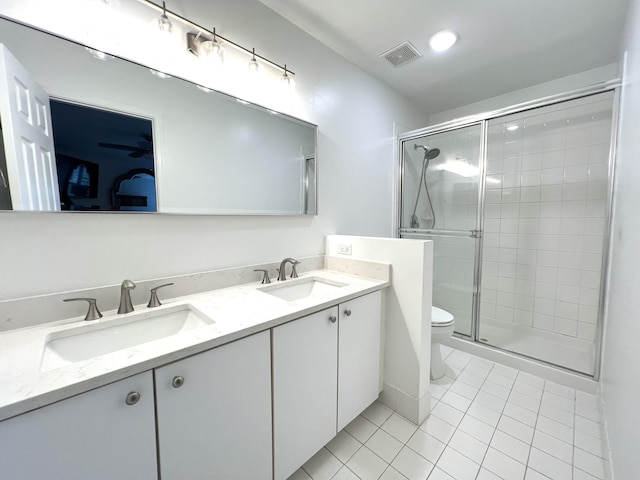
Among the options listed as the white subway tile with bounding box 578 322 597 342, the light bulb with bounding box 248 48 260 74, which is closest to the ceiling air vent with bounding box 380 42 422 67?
the light bulb with bounding box 248 48 260 74

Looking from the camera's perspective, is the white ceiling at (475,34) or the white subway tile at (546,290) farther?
the white subway tile at (546,290)

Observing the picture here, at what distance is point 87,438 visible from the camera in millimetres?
616

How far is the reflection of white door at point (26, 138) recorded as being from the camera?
0.84 m

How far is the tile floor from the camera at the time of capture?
3.84ft

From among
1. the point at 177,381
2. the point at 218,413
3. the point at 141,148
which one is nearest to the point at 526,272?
the point at 218,413

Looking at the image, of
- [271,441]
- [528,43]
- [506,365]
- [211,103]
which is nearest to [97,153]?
[211,103]

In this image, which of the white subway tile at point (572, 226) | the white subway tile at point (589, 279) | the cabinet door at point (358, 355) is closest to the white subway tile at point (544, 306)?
the white subway tile at point (589, 279)

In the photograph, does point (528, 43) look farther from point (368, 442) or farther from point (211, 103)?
point (368, 442)

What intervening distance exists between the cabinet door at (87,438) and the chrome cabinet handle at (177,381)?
2.2 inches

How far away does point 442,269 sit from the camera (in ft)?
8.95

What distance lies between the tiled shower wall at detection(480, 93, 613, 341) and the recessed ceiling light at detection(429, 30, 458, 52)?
82 cm

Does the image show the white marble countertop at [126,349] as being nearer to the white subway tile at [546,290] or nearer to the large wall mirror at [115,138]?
the large wall mirror at [115,138]

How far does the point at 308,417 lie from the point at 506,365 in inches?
71.5

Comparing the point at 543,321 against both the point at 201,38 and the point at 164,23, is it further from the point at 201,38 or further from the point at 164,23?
the point at 164,23
